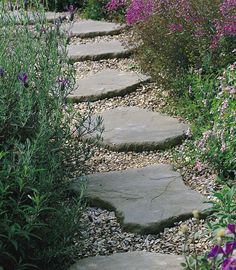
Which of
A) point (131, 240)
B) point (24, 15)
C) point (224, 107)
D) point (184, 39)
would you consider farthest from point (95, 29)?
point (131, 240)

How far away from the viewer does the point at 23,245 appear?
321 cm

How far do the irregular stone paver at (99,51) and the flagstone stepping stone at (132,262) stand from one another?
11.8ft

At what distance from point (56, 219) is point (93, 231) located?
47cm

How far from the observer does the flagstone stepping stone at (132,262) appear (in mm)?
3176

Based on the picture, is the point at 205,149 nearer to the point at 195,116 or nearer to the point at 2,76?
the point at 195,116

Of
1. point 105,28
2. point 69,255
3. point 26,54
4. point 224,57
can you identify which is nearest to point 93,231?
point 69,255

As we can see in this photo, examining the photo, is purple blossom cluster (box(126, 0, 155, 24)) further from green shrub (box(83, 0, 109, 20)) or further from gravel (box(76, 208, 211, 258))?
gravel (box(76, 208, 211, 258))

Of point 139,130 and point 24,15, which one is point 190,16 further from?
point 24,15

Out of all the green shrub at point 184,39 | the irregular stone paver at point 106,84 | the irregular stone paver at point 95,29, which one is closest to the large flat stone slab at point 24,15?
the irregular stone paver at point 95,29

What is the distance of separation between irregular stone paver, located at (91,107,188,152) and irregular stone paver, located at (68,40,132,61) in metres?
1.38

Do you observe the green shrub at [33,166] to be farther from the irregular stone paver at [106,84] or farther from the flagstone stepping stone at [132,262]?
the irregular stone paver at [106,84]

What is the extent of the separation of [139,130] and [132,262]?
1788 millimetres

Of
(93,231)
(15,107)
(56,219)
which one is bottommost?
(93,231)

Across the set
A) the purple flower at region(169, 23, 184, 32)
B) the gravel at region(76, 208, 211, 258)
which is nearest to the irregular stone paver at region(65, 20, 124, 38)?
the purple flower at region(169, 23, 184, 32)
